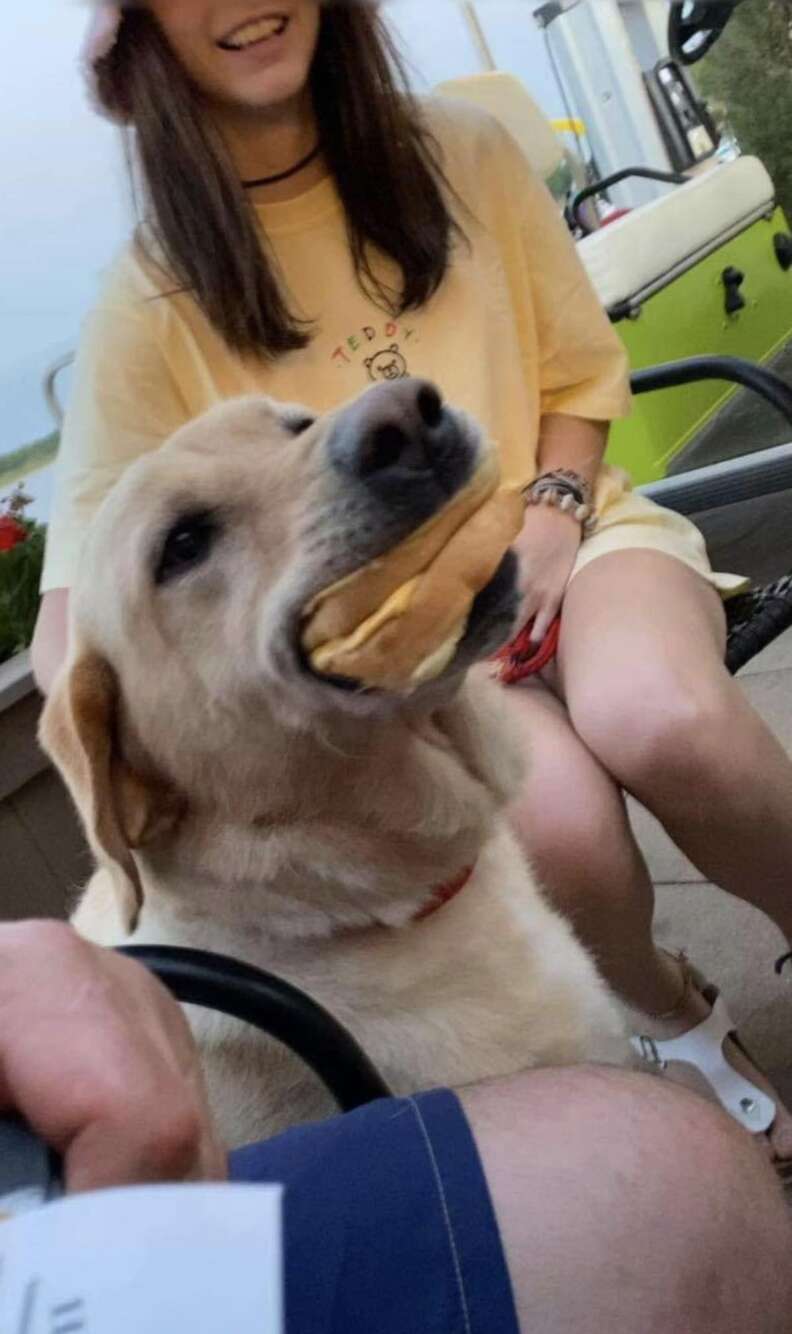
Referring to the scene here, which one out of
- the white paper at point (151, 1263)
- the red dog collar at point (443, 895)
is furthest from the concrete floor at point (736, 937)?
the white paper at point (151, 1263)

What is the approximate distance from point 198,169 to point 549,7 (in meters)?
1.43

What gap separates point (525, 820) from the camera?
1.27m

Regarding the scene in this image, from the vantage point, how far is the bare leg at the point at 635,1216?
0.55 m

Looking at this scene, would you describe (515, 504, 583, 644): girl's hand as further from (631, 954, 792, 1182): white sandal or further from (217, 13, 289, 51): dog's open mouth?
(217, 13, 289, 51): dog's open mouth

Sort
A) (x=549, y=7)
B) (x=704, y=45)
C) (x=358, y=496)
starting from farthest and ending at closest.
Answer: (x=549, y=7)
(x=704, y=45)
(x=358, y=496)

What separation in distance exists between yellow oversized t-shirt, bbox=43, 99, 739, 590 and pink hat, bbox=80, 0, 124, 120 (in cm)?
18

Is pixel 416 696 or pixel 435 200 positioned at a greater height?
pixel 435 200

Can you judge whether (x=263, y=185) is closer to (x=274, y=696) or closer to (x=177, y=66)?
(x=177, y=66)

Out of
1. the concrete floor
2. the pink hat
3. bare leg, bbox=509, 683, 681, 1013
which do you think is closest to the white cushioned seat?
the concrete floor

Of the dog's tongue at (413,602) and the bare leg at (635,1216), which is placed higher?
the dog's tongue at (413,602)

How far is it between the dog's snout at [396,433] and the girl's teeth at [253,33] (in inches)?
28.7

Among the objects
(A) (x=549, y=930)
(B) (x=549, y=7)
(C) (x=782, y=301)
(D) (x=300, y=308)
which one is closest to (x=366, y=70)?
(D) (x=300, y=308)

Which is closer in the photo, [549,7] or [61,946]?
[61,946]

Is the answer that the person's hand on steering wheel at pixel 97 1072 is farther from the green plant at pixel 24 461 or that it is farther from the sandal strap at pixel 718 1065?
→ the green plant at pixel 24 461
